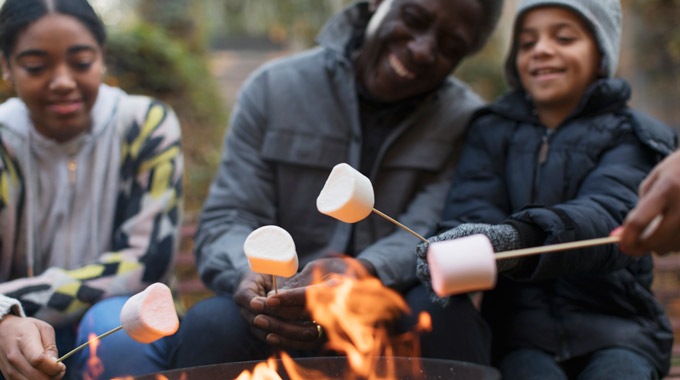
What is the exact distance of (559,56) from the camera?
206 centimetres

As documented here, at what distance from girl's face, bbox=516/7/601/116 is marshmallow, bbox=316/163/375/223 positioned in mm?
956

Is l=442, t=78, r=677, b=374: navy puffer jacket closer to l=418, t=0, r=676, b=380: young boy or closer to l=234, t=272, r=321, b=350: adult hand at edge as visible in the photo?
l=418, t=0, r=676, b=380: young boy

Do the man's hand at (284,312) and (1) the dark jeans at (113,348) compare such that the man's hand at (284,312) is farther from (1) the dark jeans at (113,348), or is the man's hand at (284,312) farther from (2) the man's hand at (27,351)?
(2) the man's hand at (27,351)

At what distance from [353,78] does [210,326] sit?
3.73ft

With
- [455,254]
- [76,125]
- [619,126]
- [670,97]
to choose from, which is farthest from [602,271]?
[670,97]

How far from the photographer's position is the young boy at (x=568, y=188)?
5.77ft

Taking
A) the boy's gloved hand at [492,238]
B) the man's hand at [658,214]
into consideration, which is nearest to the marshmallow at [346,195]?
the boy's gloved hand at [492,238]

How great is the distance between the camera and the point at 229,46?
12.4m

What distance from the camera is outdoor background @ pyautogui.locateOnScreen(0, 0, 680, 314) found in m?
4.57

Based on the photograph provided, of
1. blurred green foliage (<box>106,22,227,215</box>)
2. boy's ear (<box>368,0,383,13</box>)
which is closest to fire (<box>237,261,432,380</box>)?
boy's ear (<box>368,0,383,13</box>)

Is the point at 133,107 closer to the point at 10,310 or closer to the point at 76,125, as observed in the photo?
the point at 76,125

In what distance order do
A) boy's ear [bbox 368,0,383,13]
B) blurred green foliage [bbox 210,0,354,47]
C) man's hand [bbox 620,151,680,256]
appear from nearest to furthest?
man's hand [bbox 620,151,680,256] < boy's ear [bbox 368,0,383,13] < blurred green foliage [bbox 210,0,354,47]

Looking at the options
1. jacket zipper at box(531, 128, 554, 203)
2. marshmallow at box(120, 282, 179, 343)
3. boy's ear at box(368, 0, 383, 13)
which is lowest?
marshmallow at box(120, 282, 179, 343)

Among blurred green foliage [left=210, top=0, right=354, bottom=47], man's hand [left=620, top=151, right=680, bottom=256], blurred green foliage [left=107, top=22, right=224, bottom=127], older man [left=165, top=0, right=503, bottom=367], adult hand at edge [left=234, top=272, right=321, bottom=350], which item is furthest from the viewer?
blurred green foliage [left=210, top=0, right=354, bottom=47]
